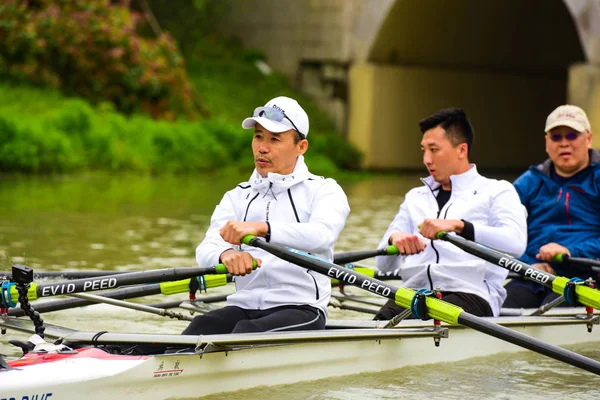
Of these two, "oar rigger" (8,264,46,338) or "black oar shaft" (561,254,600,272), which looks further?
"black oar shaft" (561,254,600,272)

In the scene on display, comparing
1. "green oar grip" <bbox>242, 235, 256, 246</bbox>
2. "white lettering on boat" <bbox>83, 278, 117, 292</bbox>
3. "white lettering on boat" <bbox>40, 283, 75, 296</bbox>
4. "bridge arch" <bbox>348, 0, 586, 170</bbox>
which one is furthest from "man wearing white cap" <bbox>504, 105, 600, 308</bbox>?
"bridge arch" <bbox>348, 0, 586, 170</bbox>

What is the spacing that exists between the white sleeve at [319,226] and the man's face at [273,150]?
25cm

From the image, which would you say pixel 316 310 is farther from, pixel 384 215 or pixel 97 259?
pixel 384 215

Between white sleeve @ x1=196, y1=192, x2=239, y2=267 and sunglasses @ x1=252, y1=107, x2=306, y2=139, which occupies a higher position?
sunglasses @ x1=252, y1=107, x2=306, y2=139

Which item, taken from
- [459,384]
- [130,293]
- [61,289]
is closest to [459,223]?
[459,384]

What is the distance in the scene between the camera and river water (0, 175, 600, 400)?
636 cm

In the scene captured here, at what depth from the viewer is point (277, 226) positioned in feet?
18.9

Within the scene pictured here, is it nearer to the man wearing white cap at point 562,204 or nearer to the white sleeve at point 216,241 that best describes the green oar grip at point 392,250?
the white sleeve at point 216,241

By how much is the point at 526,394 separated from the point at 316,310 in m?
1.32

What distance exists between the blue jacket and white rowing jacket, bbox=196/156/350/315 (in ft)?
7.90

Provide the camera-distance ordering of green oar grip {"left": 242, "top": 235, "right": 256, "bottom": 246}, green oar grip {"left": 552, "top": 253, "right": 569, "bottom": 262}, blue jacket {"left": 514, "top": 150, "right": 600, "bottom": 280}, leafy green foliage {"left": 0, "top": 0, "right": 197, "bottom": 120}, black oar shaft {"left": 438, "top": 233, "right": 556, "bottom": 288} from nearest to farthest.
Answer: green oar grip {"left": 242, "top": 235, "right": 256, "bottom": 246}
black oar shaft {"left": 438, "top": 233, "right": 556, "bottom": 288}
green oar grip {"left": 552, "top": 253, "right": 569, "bottom": 262}
blue jacket {"left": 514, "top": 150, "right": 600, "bottom": 280}
leafy green foliage {"left": 0, "top": 0, "right": 197, "bottom": 120}

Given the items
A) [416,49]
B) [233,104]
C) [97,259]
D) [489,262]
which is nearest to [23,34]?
[233,104]

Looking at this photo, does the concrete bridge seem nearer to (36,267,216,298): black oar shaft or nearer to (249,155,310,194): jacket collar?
(249,155,310,194): jacket collar

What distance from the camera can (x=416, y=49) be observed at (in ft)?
86.2
